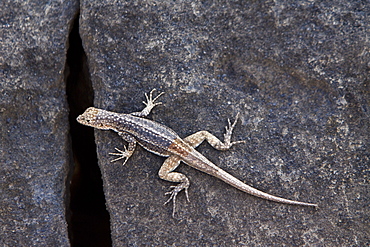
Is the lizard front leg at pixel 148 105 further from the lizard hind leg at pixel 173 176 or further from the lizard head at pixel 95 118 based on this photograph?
the lizard hind leg at pixel 173 176

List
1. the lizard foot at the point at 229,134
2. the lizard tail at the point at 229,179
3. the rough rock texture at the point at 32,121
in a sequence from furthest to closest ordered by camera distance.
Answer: the rough rock texture at the point at 32,121, the lizard foot at the point at 229,134, the lizard tail at the point at 229,179

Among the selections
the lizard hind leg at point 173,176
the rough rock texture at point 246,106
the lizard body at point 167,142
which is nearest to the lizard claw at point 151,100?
the lizard body at point 167,142

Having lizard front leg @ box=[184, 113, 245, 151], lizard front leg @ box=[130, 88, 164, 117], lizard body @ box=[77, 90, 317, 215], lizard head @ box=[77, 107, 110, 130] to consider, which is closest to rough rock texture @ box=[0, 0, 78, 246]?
lizard head @ box=[77, 107, 110, 130]

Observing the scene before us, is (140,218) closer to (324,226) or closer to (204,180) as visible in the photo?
(204,180)

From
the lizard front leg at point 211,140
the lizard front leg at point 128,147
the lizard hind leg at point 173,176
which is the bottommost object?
the lizard hind leg at point 173,176

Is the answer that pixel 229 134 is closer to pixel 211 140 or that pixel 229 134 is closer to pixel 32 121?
pixel 211 140

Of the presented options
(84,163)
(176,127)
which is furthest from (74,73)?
(176,127)

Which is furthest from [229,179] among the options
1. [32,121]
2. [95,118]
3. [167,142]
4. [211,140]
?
[32,121]
